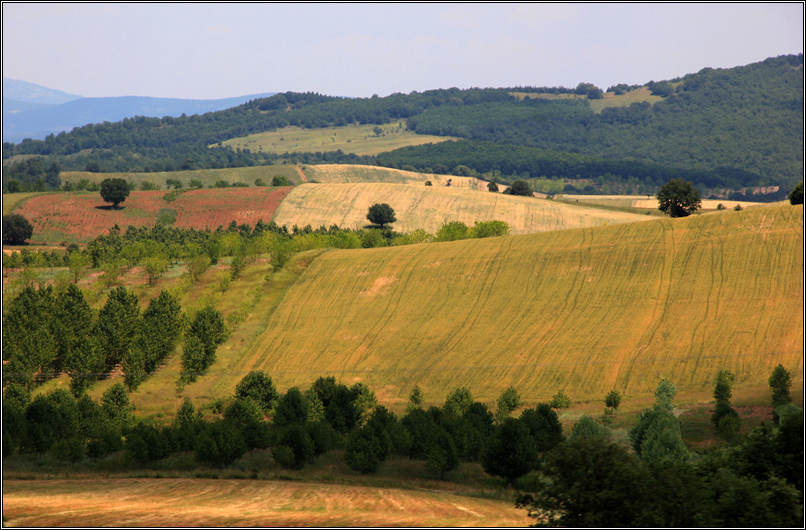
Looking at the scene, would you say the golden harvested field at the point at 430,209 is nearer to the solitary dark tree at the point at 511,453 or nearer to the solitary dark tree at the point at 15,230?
the solitary dark tree at the point at 15,230

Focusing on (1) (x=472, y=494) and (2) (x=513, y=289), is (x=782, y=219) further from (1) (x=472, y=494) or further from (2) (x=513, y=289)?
(1) (x=472, y=494)

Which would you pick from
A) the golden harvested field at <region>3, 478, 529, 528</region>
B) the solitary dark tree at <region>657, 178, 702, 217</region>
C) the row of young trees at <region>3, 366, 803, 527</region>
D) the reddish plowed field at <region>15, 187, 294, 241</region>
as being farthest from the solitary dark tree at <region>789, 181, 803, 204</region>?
the reddish plowed field at <region>15, 187, 294, 241</region>

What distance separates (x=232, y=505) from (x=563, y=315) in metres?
50.8

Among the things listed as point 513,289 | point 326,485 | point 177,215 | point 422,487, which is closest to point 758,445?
point 422,487

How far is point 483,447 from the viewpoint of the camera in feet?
173

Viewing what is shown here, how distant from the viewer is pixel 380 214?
537ft

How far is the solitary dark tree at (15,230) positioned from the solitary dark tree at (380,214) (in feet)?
241

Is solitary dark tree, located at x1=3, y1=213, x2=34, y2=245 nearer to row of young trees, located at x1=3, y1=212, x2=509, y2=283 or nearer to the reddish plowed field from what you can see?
the reddish plowed field

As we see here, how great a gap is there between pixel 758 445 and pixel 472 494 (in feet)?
65.2

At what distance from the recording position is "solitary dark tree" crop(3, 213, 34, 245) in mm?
136375

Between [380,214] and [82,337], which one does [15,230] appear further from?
[82,337]

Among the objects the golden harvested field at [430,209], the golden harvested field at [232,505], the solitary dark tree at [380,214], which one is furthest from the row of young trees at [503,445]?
the golden harvested field at [430,209]

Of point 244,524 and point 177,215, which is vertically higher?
point 177,215

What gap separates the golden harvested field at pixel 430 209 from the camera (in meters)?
166
